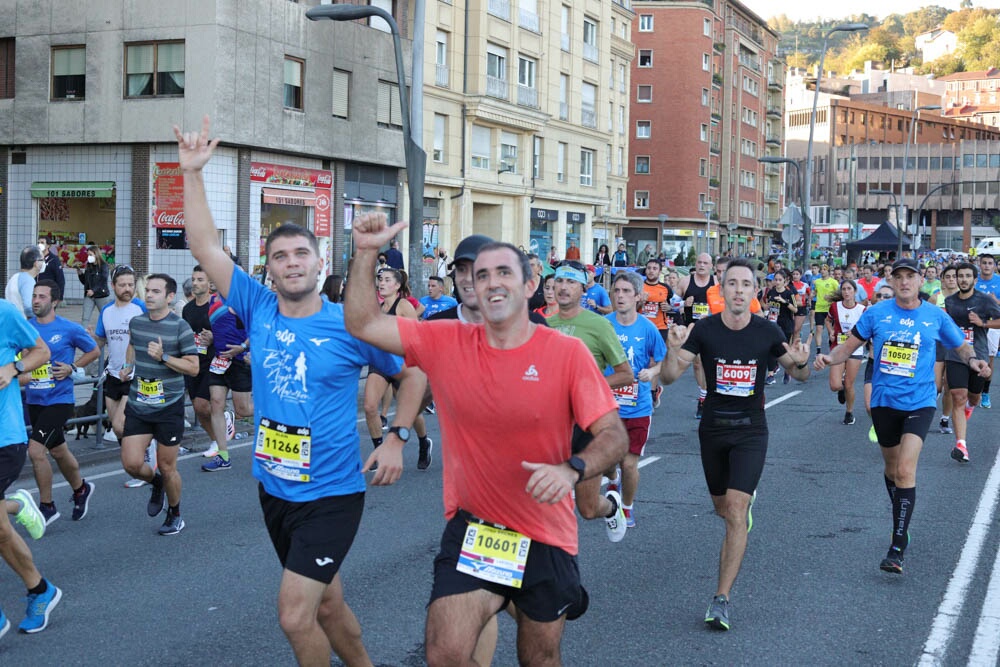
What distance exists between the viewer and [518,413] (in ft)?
12.4

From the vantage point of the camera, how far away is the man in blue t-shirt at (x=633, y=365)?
813 centimetres

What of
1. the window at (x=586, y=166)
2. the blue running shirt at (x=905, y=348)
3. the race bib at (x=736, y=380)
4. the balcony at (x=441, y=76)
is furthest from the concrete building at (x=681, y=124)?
the race bib at (x=736, y=380)

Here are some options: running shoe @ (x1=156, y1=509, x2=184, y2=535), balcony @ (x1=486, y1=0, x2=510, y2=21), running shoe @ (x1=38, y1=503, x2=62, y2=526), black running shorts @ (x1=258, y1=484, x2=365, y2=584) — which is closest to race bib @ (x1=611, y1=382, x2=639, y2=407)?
running shoe @ (x1=156, y1=509, x2=184, y2=535)

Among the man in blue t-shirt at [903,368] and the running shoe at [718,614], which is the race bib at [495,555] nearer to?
the running shoe at [718,614]

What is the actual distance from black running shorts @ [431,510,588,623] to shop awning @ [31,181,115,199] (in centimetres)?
2695

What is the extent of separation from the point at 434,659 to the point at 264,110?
1056 inches

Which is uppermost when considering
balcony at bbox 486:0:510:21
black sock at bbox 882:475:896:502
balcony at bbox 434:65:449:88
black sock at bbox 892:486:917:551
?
balcony at bbox 486:0:510:21

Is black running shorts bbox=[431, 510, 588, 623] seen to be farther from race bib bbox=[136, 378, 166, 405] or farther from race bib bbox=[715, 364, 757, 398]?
race bib bbox=[136, 378, 166, 405]

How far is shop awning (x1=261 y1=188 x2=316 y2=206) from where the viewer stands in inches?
1171

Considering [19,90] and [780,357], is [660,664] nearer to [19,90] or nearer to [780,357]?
[780,357]

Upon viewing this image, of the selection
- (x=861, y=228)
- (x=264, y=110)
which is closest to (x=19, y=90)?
(x=264, y=110)

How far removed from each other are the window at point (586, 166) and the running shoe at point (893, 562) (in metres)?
43.7

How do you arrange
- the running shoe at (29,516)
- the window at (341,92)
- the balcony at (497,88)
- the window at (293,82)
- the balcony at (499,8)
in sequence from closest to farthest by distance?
the running shoe at (29,516) < the window at (293,82) < the window at (341,92) < the balcony at (499,8) < the balcony at (497,88)

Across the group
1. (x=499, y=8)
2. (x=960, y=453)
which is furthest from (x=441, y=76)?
(x=960, y=453)
